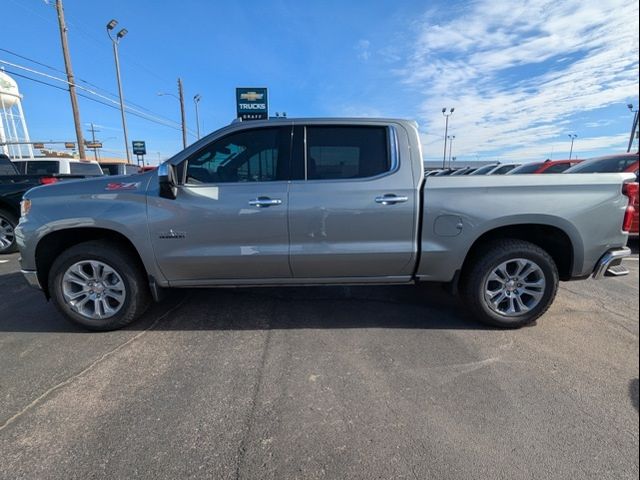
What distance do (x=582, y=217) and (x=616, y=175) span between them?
497 mm

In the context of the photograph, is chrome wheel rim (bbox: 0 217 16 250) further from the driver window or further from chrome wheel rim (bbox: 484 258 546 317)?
chrome wheel rim (bbox: 484 258 546 317)

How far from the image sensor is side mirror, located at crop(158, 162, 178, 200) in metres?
3.05

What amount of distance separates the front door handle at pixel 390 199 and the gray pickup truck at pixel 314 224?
0.06 feet

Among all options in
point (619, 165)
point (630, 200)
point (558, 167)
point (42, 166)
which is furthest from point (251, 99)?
point (630, 200)

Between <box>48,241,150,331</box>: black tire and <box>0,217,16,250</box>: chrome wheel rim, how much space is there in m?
4.72

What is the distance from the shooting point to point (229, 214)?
3.11 m

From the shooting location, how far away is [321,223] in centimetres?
315

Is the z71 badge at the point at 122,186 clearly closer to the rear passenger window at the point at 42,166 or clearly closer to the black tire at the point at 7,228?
the black tire at the point at 7,228

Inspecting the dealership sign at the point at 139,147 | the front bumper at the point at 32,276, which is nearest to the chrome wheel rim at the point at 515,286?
the front bumper at the point at 32,276

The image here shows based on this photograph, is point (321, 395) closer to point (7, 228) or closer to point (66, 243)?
point (66, 243)

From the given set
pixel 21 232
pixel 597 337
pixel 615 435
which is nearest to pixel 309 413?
pixel 615 435

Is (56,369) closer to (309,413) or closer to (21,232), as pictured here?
(21,232)

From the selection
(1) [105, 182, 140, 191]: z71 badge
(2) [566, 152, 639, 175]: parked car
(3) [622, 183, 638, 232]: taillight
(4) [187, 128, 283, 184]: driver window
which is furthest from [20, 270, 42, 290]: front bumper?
(2) [566, 152, 639, 175]: parked car

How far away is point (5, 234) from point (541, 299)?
8.75 m
